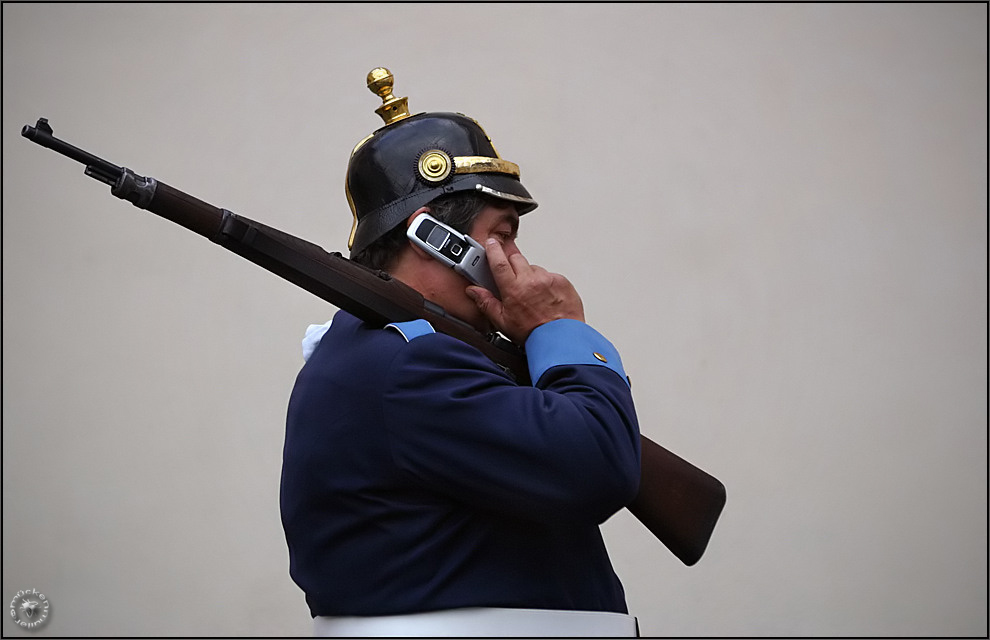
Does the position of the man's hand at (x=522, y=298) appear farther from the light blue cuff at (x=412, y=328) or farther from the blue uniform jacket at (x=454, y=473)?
the light blue cuff at (x=412, y=328)

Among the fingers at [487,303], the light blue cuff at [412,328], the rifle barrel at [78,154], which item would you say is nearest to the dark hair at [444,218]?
the fingers at [487,303]

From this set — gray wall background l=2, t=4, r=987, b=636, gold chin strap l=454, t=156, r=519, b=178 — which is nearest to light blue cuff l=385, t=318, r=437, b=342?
gold chin strap l=454, t=156, r=519, b=178

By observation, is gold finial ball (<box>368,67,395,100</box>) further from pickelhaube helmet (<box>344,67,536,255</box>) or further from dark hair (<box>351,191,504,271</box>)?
dark hair (<box>351,191,504,271</box>)

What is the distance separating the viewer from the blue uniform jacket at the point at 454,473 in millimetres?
1674

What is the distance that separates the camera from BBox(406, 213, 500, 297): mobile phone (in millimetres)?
1953

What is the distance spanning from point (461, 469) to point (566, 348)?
30 cm

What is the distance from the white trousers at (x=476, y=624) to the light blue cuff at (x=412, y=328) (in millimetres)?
444

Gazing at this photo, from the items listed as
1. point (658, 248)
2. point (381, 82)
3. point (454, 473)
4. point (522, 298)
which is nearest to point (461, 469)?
point (454, 473)

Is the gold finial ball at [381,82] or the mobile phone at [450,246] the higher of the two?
the gold finial ball at [381,82]

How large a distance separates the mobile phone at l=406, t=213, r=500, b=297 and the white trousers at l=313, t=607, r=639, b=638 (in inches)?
22.8

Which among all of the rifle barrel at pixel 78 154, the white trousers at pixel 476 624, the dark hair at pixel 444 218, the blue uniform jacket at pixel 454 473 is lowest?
the white trousers at pixel 476 624

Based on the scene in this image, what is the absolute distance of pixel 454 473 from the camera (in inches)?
66.3

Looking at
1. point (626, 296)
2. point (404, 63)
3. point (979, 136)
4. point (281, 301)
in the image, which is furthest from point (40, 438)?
point (979, 136)

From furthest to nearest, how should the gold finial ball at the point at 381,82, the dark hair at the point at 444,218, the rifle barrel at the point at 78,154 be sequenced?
the gold finial ball at the point at 381,82 < the dark hair at the point at 444,218 < the rifle barrel at the point at 78,154
